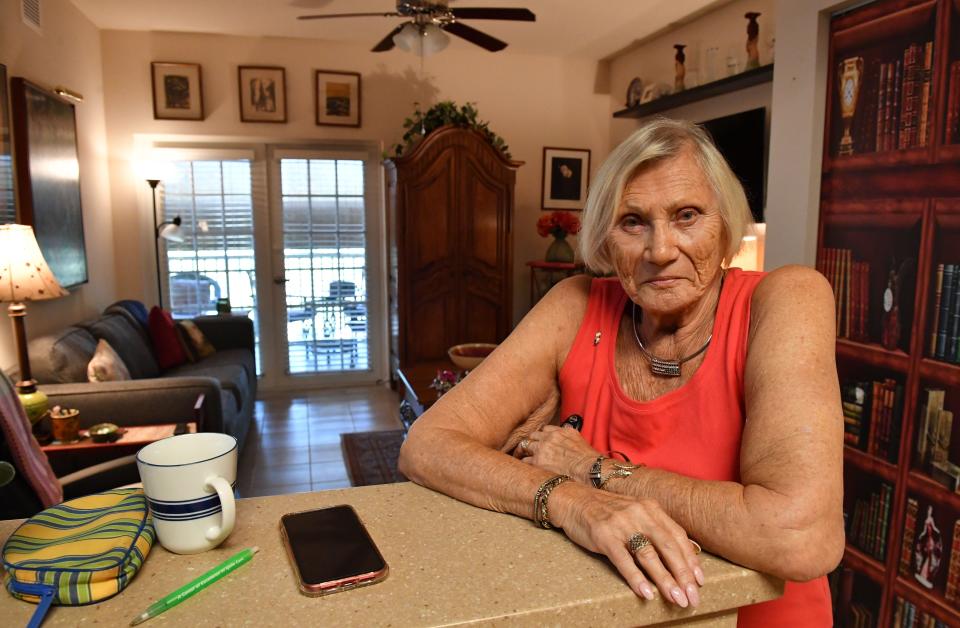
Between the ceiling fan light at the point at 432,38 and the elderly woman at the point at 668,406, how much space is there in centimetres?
266

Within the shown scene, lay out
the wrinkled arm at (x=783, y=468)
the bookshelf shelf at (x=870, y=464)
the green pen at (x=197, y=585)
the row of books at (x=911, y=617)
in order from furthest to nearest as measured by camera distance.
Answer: the bookshelf shelf at (x=870, y=464) → the row of books at (x=911, y=617) → the wrinkled arm at (x=783, y=468) → the green pen at (x=197, y=585)

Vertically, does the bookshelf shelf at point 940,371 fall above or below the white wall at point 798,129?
below

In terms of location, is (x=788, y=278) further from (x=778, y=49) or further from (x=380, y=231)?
(x=380, y=231)

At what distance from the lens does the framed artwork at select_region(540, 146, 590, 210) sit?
5738 millimetres

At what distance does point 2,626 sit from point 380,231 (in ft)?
16.6

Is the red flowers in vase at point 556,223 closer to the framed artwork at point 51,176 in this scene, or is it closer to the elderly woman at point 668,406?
the framed artwork at point 51,176

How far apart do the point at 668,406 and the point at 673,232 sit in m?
0.28

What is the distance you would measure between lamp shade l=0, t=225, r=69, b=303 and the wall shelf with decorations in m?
3.56

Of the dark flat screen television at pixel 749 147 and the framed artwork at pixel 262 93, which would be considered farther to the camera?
the framed artwork at pixel 262 93

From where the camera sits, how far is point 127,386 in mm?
2834

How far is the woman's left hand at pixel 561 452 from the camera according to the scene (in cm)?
97

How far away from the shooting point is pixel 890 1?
5.55ft

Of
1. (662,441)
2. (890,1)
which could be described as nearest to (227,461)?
(662,441)

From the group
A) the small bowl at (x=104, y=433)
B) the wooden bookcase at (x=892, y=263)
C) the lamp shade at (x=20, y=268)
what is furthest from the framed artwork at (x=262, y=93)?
the wooden bookcase at (x=892, y=263)
